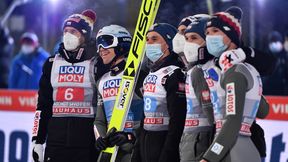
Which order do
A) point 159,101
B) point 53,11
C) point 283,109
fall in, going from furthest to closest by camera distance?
point 53,11 < point 283,109 < point 159,101

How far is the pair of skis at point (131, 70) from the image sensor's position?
765 cm

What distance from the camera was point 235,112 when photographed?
20.5 feet

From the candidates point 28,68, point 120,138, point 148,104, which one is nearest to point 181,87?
point 148,104

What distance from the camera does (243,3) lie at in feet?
37.2

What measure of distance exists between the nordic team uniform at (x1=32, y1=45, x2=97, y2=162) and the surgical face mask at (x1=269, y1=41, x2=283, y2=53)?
4172 mm

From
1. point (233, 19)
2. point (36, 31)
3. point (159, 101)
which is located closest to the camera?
point (233, 19)

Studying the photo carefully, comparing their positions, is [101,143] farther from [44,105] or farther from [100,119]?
[44,105]

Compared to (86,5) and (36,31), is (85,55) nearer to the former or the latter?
(86,5)

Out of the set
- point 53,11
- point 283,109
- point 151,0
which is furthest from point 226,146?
point 53,11

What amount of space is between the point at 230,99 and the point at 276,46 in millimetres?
5670

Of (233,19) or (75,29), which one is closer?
(233,19)

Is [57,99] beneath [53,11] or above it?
beneath

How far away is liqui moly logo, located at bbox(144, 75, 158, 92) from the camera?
285 inches

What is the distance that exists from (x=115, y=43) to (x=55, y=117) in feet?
2.88
